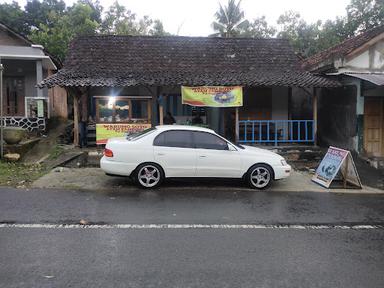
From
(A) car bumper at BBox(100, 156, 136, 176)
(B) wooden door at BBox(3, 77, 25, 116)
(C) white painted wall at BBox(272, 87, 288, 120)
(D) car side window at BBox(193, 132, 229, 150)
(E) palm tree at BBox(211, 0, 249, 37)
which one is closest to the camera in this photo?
(A) car bumper at BBox(100, 156, 136, 176)

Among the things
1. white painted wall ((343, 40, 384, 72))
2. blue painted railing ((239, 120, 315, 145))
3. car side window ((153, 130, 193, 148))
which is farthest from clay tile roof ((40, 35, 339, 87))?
car side window ((153, 130, 193, 148))

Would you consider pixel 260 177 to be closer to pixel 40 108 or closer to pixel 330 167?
pixel 330 167

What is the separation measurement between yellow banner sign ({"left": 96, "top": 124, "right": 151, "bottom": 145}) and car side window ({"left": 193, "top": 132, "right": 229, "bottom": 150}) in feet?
16.8

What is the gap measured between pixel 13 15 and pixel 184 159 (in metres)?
33.0

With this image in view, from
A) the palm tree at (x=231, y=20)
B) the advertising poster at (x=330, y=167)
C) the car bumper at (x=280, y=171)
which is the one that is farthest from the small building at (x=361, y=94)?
the palm tree at (x=231, y=20)

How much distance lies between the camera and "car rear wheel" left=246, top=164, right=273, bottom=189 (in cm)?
929

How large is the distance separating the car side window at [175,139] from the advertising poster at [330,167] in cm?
355

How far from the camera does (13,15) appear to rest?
35.6 meters

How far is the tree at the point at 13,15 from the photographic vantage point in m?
35.6

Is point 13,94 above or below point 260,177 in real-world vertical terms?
above

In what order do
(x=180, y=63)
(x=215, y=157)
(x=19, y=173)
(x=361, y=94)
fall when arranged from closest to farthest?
1. (x=215, y=157)
2. (x=19, y=173)
3. (x=361, y=94)
4. (x=180, y=63)

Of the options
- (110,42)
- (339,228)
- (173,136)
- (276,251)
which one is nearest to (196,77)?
(110,42)

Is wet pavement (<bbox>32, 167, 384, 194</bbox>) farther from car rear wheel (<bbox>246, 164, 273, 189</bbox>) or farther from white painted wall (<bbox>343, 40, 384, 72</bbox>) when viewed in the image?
white painted wall (<bbox>343, 40, 384, 72</bbox>)

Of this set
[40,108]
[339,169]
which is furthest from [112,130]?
[339,169]
